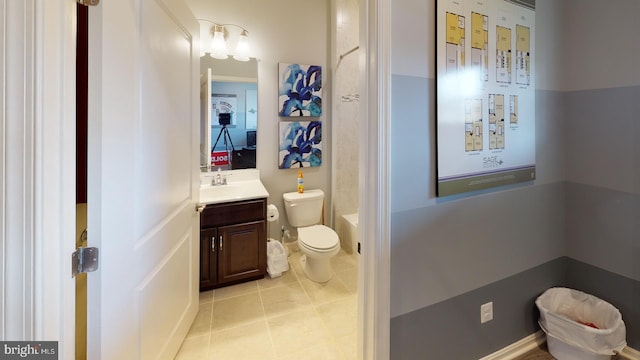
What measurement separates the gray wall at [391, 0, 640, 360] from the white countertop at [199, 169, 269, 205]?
1538 millimetres

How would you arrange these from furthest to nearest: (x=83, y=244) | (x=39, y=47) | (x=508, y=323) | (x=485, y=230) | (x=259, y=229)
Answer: (x=259, y=229), (x=508, y=323), (x=485, y=230), (x=83, y=244), (x=39, y=47)

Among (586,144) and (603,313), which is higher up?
(586,144)

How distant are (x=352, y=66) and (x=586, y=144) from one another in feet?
7.09

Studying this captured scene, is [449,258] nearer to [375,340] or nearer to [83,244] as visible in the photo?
[375,340]

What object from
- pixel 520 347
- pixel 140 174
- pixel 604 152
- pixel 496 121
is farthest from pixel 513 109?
pixel 140 174

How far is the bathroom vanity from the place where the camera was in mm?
2256

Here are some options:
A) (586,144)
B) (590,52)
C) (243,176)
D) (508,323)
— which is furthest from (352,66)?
(508,323)

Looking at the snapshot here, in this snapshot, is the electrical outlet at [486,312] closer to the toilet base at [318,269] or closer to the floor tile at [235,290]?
the toilet base at [318,269]

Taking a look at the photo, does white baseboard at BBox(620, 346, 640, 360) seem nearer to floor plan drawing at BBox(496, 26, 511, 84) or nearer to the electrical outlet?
the electrical outlet

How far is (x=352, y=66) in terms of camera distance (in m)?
3.08

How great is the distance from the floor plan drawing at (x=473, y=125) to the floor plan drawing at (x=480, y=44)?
15 cm

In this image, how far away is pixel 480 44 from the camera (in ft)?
4.43

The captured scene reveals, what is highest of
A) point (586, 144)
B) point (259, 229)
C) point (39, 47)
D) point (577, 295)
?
point (39, 47)

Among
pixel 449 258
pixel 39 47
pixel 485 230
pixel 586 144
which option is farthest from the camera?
pixel 586 144
